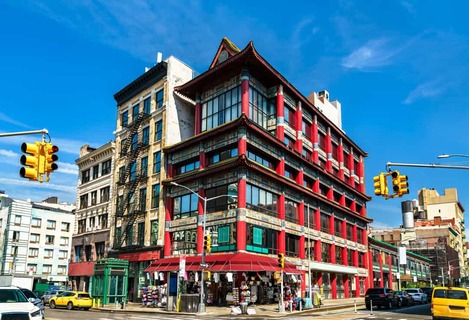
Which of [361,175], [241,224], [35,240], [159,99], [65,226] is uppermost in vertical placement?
[159,99]

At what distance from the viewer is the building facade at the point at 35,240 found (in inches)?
2982

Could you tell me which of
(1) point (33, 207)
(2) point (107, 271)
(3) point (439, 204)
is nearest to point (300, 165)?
Result: (2) point (107, 271)

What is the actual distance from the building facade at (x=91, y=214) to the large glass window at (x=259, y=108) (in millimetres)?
23854

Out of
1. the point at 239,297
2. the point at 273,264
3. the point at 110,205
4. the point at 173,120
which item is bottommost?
Result: the point at 239,297

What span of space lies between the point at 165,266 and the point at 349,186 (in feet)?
103

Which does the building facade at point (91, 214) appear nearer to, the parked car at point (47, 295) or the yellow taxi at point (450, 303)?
the parked car at point (47, 295)

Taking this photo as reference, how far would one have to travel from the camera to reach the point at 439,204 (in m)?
164

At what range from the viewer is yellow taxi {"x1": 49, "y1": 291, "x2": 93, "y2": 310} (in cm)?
3897

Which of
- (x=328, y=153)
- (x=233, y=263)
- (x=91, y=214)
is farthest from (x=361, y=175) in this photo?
(x=91, y=214)

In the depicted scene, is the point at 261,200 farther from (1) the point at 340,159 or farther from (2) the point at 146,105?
(1) the point at 340,159

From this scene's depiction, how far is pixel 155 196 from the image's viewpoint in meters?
51.4

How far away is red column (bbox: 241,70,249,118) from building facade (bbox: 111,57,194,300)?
11.2 m

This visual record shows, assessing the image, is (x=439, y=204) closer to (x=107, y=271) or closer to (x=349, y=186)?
(x=349, y=186)

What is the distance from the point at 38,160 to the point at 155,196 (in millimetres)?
36718
